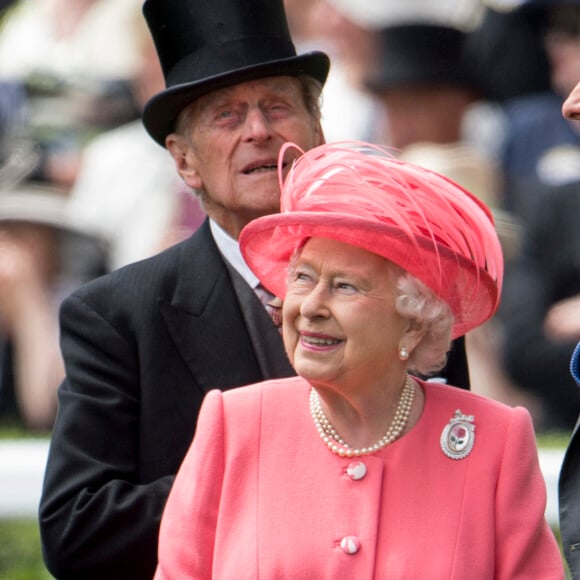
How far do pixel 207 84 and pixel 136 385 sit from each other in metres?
0.79

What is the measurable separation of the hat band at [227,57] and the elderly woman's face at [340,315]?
89 cm

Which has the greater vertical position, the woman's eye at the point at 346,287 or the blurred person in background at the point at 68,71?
the blurred person in background at the point at 68,71

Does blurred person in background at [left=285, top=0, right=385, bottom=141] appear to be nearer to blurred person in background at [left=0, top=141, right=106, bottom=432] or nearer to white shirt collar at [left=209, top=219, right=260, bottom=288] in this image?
blurred person in background at [left=0, top=141, right=106, bottom=432]

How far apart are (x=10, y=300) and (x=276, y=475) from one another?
5.92m

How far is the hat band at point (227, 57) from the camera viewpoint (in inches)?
179

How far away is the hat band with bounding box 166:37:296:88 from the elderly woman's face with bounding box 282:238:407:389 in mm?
885

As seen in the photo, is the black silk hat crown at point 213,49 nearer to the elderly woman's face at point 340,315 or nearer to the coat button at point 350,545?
the elderly woman's face at point 340,315

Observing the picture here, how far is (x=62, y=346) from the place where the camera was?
451 cm

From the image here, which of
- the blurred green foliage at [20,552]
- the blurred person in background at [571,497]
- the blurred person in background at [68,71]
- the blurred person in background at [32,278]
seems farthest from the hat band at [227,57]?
the blurred person in background at [68,71]

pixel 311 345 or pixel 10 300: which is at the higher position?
pixel 311 345

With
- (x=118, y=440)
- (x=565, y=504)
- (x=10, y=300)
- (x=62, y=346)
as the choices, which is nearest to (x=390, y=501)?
(x=565, y=504)

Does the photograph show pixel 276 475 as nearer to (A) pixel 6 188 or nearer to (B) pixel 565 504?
(B) pixel 565 504

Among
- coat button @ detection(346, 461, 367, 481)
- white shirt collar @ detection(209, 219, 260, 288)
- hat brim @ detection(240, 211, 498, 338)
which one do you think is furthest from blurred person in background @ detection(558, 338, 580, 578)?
white shirt collar @ detection(209, 219, 260, 288)

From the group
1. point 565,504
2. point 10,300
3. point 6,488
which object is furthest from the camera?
point 10,300
